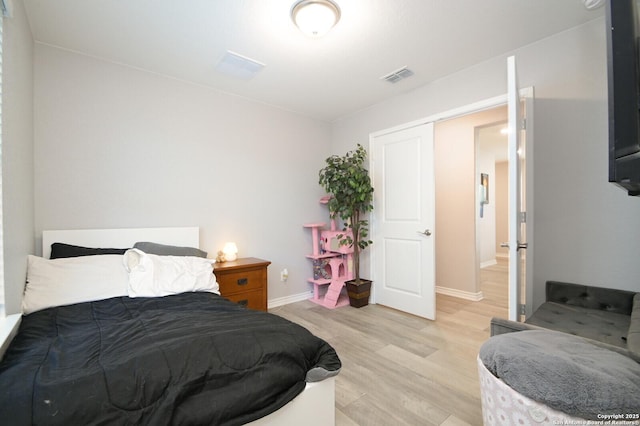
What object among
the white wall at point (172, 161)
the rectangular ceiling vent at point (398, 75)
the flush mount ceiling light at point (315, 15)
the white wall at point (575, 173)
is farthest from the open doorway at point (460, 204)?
the flush mount ceiling light at point (315, 15)

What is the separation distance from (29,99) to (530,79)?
3.94 m

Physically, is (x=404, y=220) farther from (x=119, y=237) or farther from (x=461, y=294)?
(x=119, y=237)

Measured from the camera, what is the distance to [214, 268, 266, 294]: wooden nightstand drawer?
2.69 metres

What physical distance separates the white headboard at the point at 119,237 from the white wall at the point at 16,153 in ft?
0.53

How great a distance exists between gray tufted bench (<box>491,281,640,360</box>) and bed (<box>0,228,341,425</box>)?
1.04 metres

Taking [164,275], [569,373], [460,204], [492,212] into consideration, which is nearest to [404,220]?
[460,204]

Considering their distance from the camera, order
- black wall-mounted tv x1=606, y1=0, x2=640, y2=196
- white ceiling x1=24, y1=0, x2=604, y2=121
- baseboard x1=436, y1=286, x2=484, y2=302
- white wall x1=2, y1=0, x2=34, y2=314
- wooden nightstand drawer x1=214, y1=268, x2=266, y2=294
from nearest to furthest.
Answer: black wall-mounted tv x1=606, y1=0, x2=640, y2=196, white wall x1=2, y1=0, x2=34, y2=314, white ceiling x1=24, y1=0, x2=604, y2=121, wooden nightstand drawer x1=214, y1=268, x2=266, y2=294, baseboard x1=436, y1=286, x2=484, y2=302

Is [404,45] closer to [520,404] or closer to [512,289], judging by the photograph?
[512,289]

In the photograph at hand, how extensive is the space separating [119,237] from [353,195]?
2443 mm

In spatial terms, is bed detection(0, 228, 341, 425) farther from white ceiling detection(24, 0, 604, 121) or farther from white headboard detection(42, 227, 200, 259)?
white ceiling detection(24, 0, 604, 121)

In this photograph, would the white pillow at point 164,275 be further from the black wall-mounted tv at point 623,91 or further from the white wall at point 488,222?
the white wall at point 488,222

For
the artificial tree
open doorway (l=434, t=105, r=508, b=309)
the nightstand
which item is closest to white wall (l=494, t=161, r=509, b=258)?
open doorway (l=434, t=105, r=508, b=309)

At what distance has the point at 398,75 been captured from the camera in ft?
9.20

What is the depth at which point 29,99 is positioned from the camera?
200 cm
